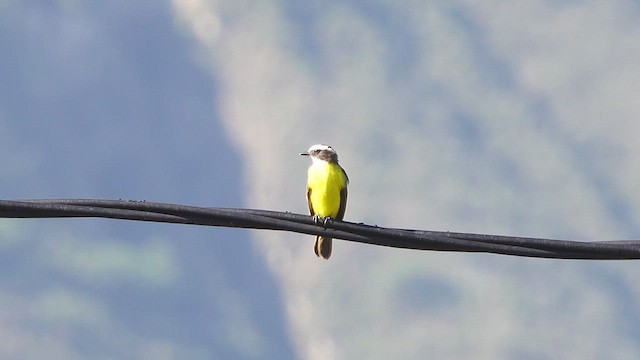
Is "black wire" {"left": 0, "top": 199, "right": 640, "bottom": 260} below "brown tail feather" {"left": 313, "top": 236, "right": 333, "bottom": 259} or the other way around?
below

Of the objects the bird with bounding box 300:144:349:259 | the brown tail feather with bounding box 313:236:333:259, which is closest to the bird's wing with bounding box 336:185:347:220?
the bird with bounding box 300:144:349:259

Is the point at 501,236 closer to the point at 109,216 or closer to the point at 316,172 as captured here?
the point at 109,216

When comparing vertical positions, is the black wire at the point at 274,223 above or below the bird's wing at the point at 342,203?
below

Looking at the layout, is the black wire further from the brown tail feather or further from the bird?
the brown tail feather

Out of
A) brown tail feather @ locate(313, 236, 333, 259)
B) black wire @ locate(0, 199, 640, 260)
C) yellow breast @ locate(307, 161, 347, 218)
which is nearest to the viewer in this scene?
black wire @ locate(0, 199, 640, 260)

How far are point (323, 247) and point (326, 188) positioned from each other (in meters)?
1.11

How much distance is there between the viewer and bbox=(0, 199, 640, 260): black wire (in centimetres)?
713

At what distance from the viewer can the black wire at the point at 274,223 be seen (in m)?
7.13

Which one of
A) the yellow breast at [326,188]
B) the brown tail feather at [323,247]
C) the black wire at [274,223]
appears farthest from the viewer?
the brown tail feather at [323,247]

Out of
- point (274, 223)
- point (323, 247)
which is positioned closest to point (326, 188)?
point (323, 247)

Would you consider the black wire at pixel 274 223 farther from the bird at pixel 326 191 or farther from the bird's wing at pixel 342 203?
the bird's wing at pixel 342 203

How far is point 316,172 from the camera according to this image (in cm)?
1384

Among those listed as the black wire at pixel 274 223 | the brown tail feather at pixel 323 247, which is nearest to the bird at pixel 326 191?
the brown tail feather at pixel 323 247

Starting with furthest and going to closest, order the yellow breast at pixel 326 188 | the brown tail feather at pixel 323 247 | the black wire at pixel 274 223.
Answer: the brown tail feather at pixel 323 247 < the yellow breast at pixel 326 188 < the black wire at pixel 274 223
